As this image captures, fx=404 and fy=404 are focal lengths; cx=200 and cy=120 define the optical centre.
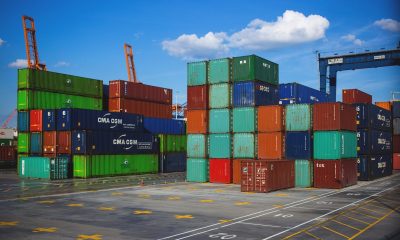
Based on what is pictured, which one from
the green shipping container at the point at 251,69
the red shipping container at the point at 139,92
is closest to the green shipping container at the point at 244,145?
the green shipping container at the point at 251,69

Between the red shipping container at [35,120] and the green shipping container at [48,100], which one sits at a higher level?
the green shipping container at [48,100]

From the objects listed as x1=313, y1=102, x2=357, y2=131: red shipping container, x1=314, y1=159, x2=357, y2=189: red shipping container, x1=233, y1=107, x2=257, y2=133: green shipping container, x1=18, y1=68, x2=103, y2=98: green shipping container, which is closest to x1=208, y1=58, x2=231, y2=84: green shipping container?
x1=233, y1=107, x2=257, y2=133: green shipping container

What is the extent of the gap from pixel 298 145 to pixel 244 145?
18.4ft

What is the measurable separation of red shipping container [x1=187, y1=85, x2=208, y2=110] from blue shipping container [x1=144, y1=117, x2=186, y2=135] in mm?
16304

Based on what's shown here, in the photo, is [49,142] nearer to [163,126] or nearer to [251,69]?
[163,126]

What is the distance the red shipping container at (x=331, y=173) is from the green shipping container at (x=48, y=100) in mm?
35690

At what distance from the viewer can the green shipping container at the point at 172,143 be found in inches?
2439

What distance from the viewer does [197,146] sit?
45438 mm

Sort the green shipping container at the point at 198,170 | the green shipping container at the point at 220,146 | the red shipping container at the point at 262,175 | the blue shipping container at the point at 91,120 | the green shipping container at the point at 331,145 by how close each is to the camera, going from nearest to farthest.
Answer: the red shipping container at the point at 262,175, the green shipping container at the point at 331,145, the green shipping container at the point at 220,146, the green shipping container at the point at 198,170, the blue shipping container at the point at 91,120

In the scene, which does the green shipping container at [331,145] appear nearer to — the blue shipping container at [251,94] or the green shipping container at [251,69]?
the blue shipping container at [251,94]

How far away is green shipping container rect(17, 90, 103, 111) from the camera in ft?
174

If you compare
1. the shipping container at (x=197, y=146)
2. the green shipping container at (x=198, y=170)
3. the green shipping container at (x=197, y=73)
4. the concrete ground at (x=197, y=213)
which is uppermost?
the green shipping container at (x=197, y=73)

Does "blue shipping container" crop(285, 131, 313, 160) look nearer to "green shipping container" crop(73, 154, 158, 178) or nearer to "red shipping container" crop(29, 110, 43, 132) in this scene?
"green shipping container" crop(73, 154, 158, 178)

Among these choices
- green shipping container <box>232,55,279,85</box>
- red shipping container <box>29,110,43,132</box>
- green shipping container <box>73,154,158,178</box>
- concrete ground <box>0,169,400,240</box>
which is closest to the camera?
concrete ground <box>0,169,400,240</box>
